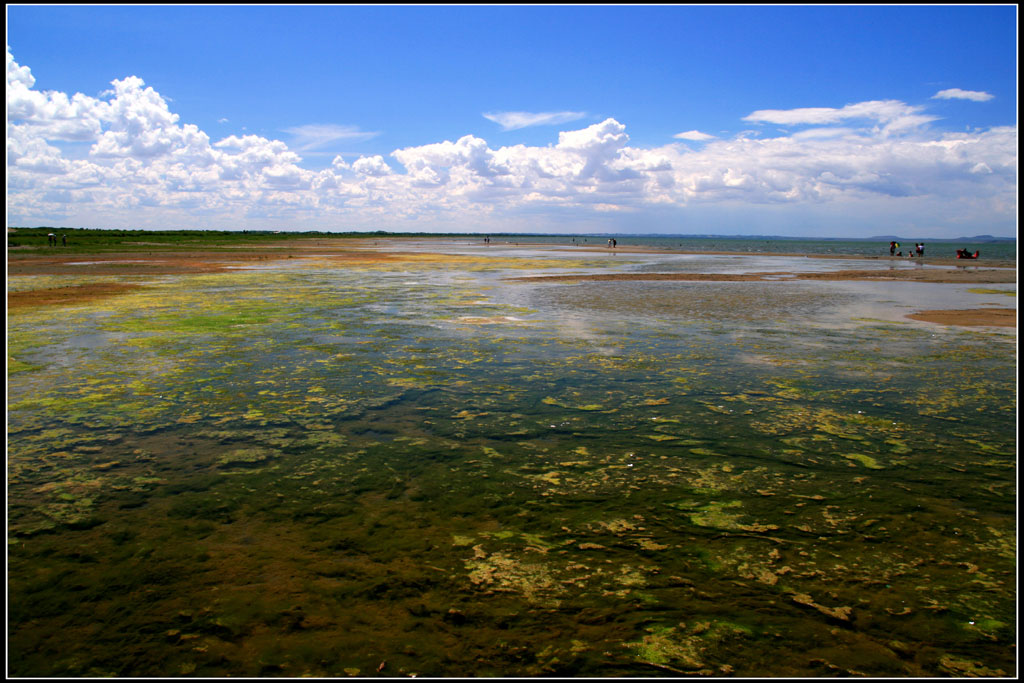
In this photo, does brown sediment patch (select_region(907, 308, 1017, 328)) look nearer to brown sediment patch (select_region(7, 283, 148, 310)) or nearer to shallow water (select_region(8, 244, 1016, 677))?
shallow water (select_region(8, 244, 1016, 677))

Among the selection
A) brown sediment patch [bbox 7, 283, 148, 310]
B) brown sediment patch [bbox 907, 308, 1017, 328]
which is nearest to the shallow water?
brown sediment patch [bbox 907, 308, 1017, 328]

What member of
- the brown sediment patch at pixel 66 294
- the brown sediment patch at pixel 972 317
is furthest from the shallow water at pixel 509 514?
the brown sediment patch at pixel 66 294

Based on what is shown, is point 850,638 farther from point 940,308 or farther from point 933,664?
point 940,308

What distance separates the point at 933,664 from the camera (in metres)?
3.76

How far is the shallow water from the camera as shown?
3.92 metres

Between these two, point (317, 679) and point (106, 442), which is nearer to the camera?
point (317, 679)

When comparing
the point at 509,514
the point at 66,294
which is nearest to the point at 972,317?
the point at 509,514

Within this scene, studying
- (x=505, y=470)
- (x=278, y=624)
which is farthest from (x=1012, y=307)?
(x=278, y=624)

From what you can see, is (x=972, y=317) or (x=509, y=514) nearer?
(x=509, y=514)

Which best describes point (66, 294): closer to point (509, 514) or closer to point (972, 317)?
point (509, 514)

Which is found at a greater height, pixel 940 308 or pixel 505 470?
pixel 940 308

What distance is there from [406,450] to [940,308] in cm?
2201

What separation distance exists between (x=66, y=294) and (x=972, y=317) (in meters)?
33.4

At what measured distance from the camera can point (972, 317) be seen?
18.8 m
